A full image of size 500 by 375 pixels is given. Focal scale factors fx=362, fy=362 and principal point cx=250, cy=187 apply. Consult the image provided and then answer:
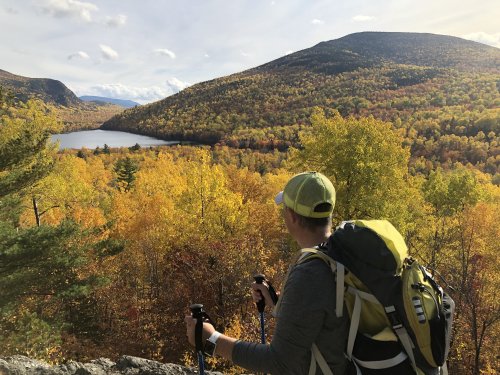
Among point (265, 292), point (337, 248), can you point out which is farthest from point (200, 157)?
point (337, 248)

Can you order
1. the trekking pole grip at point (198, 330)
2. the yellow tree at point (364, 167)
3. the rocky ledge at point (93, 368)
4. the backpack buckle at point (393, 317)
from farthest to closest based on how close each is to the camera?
the yellow tree at point (364, 167) < the rocky ledge at point (93, 368) < the trekking pole grip at point (198, 330) < the backpack buckle at point (393, 317)

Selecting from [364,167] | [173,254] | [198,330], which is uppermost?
[198,330]

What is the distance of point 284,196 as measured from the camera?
248cm

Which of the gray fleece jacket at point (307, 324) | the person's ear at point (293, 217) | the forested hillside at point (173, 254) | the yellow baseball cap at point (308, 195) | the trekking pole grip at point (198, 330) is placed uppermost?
the yellow baseball cap at point (308, 195)

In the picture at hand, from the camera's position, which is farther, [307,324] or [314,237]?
[314,237]

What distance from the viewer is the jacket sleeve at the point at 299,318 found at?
1.95 metres

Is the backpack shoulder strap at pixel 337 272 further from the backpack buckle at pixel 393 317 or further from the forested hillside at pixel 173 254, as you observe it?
the forested hillside at pixel 173 254

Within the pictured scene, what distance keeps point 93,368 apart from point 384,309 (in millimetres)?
6724

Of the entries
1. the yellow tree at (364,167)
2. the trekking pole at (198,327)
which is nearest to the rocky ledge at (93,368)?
the trekking pole at (198,327)

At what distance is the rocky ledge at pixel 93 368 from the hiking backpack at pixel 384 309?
6046mm

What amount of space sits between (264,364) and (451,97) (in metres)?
188

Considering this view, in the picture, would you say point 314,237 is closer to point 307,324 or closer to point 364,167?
point 307,324

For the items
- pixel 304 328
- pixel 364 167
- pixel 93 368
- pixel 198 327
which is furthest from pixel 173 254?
pixel 304 328

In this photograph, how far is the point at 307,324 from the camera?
6.46 feet
